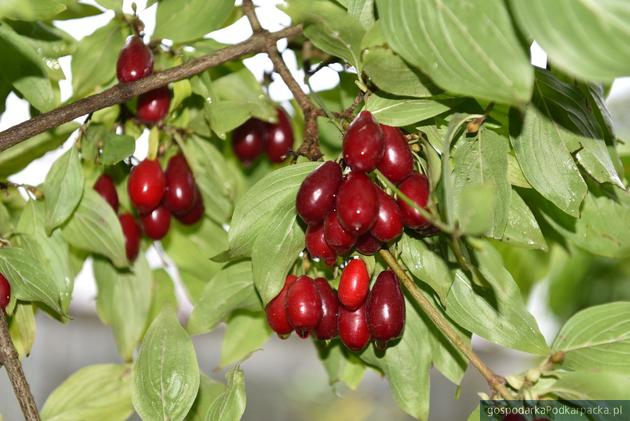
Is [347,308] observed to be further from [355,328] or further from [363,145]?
[363,145]

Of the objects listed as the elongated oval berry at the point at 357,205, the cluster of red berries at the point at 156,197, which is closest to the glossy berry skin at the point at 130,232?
the cluster of red berries at the point at 156,197

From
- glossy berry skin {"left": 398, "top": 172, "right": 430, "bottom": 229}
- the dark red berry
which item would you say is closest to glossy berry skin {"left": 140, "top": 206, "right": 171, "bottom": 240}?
the dark red berry

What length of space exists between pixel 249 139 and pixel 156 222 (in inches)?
5.3

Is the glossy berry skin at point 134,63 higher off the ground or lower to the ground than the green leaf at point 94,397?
higher

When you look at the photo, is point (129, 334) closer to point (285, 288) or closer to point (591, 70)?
point (285, 288)

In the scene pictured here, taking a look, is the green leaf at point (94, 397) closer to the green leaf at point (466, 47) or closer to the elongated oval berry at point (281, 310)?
the elongated oval berry at point (281, 310)

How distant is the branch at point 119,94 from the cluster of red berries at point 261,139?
0.55 feet

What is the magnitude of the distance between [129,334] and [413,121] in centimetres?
46

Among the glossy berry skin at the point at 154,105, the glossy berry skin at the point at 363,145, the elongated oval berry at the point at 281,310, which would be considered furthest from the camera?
the glossy berry skin at the point at 154,105

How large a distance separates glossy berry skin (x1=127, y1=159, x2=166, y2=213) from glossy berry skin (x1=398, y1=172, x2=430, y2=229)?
11.4 inches

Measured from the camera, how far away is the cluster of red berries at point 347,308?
2.15 feet

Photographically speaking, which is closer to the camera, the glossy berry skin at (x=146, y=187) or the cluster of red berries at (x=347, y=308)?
the cluster of red berries at (x=347, y=308)

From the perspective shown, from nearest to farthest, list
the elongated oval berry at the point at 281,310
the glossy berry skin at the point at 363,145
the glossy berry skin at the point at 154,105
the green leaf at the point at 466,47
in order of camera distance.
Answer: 1. the green leaf at the point at 466,47
2. the glossy berry skin at the point at 363,145
3. the elongated oval berry at the point at 281,310
4. the glossy berry skin at the point at 154,105

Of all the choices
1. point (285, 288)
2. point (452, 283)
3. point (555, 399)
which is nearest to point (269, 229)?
point (285, 288)
